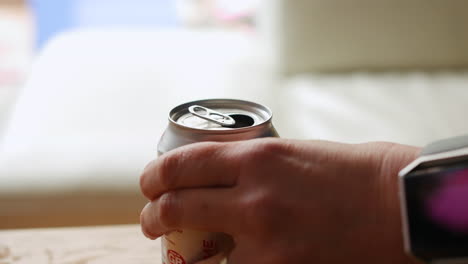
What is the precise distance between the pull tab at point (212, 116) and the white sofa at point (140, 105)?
661mm

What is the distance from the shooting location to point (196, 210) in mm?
520

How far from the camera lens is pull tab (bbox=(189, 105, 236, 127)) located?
1.87ft

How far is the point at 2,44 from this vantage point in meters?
3.35

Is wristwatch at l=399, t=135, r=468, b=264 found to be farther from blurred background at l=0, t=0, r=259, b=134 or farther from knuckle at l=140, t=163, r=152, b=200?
blurred background at l=0, t=0, r=259, b=134

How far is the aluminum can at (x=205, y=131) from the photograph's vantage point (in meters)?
0.55

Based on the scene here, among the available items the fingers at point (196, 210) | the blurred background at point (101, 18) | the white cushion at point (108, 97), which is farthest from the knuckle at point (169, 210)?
the blurred background at point (101, 18)

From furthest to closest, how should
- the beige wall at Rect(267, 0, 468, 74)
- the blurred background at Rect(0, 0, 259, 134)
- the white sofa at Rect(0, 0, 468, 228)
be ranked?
1. the blurred background at Rect(0, 0, 259, 134)
2. the beige wall at Rect(267, 0, 468, 74)
3. the white sofa at Rect(0, 0, 468, 228)

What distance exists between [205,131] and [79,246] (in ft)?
1.01

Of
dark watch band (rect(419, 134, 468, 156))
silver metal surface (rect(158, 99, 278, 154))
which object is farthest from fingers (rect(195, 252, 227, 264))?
dark watch band (rect(419, 134, 468, 156))

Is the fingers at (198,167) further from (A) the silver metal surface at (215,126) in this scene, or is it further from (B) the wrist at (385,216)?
(B) the wrist at (385,216)

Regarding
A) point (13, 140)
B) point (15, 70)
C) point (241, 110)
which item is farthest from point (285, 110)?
point (15, 70)

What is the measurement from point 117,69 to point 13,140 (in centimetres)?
45

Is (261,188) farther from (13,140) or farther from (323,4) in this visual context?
(323,4)

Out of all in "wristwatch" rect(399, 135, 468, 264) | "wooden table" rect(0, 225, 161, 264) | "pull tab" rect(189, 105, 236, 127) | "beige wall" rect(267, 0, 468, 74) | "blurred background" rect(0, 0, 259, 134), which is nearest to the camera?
"wristwatch" rect(399, 135, 468, 264)
